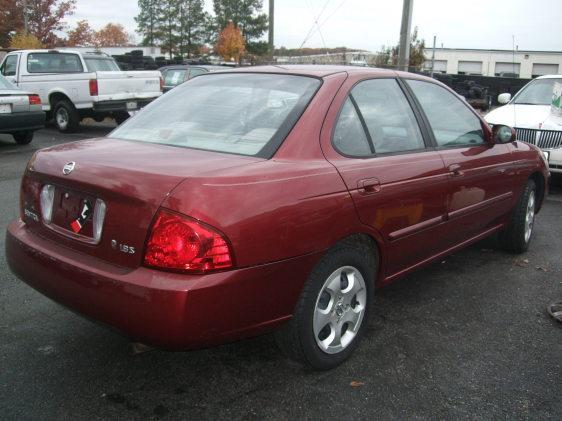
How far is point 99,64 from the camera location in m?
13.5

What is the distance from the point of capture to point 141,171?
244 cm

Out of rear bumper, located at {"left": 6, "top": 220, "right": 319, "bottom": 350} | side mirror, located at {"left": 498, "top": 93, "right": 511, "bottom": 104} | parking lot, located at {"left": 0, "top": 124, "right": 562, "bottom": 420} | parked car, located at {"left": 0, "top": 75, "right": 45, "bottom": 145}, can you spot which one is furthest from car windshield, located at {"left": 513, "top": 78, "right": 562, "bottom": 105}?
parked car, located at {"left": 0, "top": 75, "right": 45, "bottom": 145}

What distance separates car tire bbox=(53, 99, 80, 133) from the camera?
40.7 ft

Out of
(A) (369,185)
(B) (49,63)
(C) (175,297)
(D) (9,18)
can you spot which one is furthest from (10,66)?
(D) (9,18)

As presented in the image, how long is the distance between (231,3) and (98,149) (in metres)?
73.8

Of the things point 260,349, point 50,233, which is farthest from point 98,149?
point 260,349

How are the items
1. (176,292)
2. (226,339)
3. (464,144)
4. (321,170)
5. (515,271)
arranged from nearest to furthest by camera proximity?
(176,292), (226,339), (321,170), (464,144), (515,271)

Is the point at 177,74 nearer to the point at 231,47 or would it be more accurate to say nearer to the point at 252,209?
the point at 252,209

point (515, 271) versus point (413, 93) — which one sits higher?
point (413, 93)

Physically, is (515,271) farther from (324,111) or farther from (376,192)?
(324,111)

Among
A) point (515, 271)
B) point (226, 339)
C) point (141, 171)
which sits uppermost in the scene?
point (141, 171)

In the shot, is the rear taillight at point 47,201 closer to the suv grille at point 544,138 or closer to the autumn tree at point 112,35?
the suv grille at point 544,138

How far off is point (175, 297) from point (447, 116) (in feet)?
8.47

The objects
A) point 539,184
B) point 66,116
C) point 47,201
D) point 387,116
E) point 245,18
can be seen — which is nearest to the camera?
point 47,201
